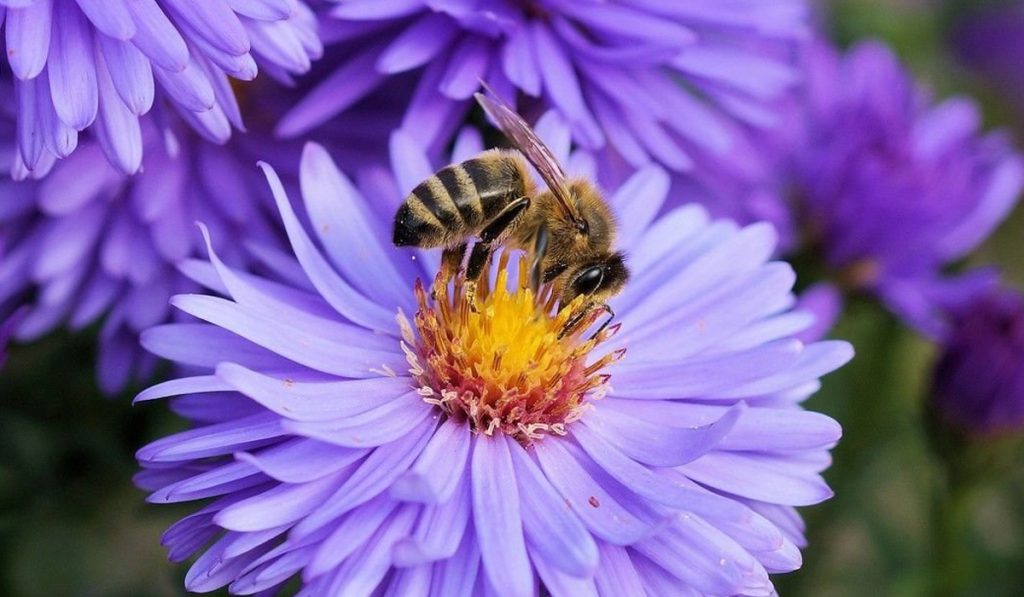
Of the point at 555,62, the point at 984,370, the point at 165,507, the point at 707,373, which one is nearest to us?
the point at 707,373

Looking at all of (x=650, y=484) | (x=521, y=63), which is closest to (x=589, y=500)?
(x=650, y=484)

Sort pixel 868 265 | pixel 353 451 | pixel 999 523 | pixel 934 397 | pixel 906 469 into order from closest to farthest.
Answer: pixel 353 451 → pixel 934 397 → pixel 868 265 → pixel 906 469 → pixel 999 523

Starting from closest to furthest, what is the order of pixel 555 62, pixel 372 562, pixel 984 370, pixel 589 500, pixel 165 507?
pixel 372 562 → pixel 589 500 → pixel 555 62 → pixel 165 507 → pixel 984 370

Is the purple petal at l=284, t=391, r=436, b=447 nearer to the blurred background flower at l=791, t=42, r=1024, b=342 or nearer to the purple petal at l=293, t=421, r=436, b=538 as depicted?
the purple petal at l=293, t=421, r=436, b=538

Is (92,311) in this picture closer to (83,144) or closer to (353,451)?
(83,144)

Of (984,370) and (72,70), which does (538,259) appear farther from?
(984,370)

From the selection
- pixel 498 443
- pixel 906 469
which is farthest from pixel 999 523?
pixel 498 443

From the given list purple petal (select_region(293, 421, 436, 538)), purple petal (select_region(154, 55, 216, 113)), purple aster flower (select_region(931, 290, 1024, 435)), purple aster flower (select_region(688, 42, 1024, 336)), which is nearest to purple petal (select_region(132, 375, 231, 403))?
purple petal (select_region(293, 421, 436, 538))

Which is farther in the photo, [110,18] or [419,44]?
[419,44]
